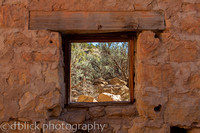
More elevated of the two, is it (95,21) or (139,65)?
(95,21)

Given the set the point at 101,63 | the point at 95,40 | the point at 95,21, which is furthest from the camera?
the point at 101,63

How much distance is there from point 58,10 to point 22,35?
1.57 ft

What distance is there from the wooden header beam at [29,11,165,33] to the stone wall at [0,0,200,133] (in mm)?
57

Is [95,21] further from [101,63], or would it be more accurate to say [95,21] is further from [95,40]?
[101,63]

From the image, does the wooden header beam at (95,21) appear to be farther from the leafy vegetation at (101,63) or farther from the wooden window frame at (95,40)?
the leafy vegetation at (101,63)

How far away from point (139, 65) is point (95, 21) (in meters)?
0.69

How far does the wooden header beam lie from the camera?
1785 millimetres

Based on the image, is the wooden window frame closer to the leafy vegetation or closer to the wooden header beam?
the wooden header beam

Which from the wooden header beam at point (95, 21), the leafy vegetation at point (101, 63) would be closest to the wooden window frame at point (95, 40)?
the wooden header beam at point (95, 21)

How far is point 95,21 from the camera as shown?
1.79 meters

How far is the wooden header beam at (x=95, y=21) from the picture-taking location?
1785 millimetres

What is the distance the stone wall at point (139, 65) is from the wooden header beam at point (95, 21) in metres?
0.06

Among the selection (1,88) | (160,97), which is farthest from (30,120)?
(160,97)

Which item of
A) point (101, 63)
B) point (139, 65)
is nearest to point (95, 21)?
point (139, 65)
